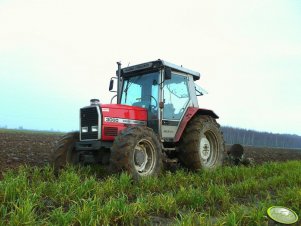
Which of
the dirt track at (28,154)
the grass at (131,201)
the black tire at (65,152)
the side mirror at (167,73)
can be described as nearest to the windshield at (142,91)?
the side mirror at (167,73)

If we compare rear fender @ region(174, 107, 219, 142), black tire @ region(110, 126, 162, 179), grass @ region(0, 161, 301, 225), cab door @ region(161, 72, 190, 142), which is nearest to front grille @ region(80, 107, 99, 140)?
grass @ region(0, 161, 301, 225)

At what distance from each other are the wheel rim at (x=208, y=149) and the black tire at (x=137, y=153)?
192 centimetres

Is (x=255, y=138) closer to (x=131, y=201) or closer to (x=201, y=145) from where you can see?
(x=201, y=145)

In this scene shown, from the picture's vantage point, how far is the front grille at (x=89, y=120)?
759 cm

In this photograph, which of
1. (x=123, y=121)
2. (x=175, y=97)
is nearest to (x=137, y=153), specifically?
(x=123, y=121)

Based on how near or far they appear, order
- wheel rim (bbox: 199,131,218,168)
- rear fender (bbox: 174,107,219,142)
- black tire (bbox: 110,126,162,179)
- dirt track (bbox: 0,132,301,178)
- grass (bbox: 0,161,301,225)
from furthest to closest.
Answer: dirt track (bbox: 0,132,301,178) → wheel rim (bbox: 199,131,218,168) → rear fender (bbox: 174,107,219,142) → black tire (bbox: 110,126,162,179) → grass (bbox: 0,161,301,225)

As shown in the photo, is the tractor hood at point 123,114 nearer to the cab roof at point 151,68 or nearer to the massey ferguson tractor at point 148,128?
the massey ferguson tractor at point 148,128

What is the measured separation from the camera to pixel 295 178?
7742 mm

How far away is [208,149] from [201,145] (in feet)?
1.08

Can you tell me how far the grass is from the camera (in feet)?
13.5

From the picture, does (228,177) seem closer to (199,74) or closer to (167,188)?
(167,188)

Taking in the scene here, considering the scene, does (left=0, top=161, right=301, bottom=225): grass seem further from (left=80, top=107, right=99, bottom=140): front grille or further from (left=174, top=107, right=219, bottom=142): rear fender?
(left=174, top=107, right=219, bottom=142): rear fender

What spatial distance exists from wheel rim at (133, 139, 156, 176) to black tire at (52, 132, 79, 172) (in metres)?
1.67

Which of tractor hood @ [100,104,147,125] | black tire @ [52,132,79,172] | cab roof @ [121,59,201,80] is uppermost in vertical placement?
cab roof @ [121,59,201,80]
